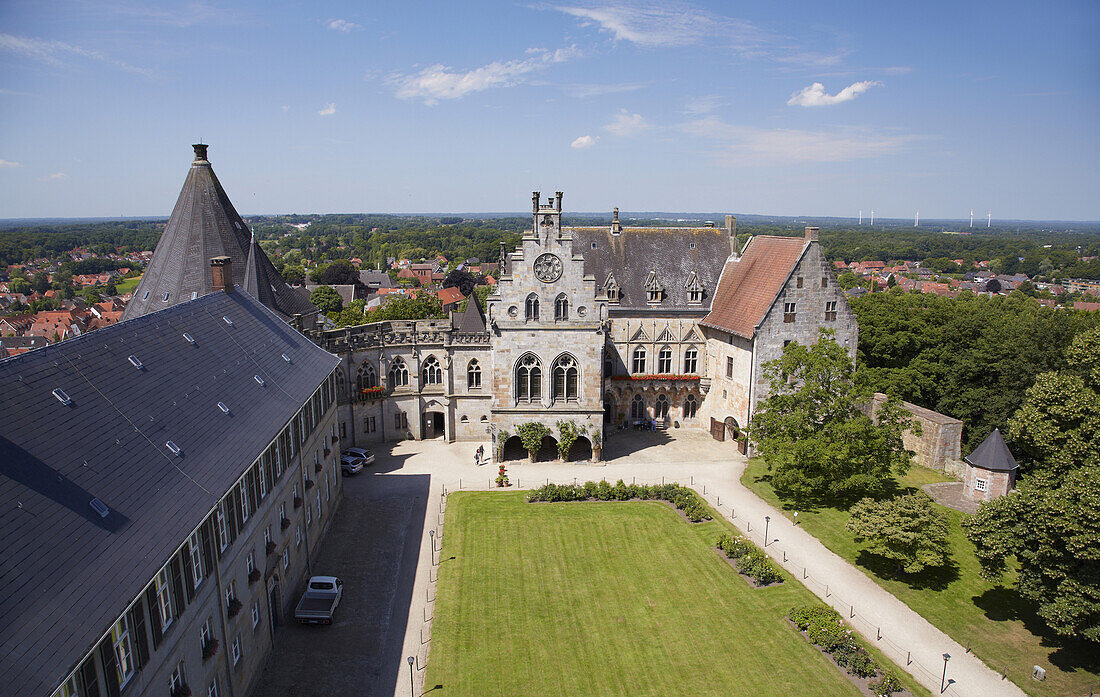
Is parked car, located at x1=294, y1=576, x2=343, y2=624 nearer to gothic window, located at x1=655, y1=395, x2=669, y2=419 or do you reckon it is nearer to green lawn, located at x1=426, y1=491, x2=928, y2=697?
green lawn, located at x1=426, y1=491, x2=928, y2=697

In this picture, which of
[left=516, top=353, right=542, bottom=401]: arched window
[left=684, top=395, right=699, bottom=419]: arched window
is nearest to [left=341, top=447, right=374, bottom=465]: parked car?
[left=516, top=353, right=542, bottom=401]: arched window

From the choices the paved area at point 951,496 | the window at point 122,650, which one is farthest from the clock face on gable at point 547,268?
the window at point 122,650

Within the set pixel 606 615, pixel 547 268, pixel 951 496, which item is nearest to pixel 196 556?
pixel 606 615

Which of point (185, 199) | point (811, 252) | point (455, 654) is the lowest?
point (455, 654)

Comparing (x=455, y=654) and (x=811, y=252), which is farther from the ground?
(x=811, y=252)

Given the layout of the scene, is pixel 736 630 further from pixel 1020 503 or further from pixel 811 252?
pixel 811 252

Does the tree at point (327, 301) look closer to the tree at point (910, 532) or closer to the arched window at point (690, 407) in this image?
the arched window at point (690, 407)

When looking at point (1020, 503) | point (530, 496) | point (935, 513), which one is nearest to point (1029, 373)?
point (935, 513)
